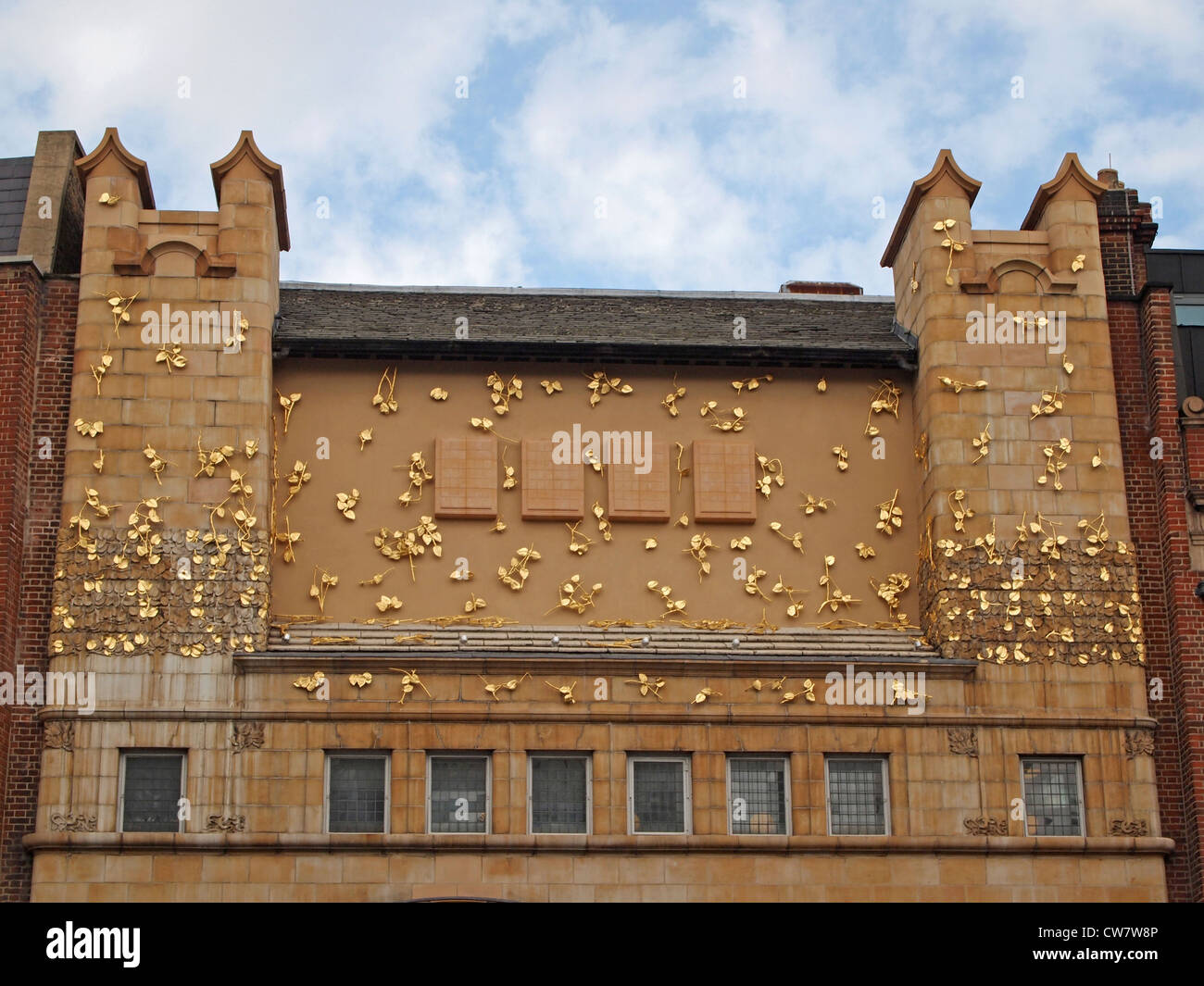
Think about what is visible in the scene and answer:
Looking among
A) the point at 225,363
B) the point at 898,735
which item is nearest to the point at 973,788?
the point at 898,735

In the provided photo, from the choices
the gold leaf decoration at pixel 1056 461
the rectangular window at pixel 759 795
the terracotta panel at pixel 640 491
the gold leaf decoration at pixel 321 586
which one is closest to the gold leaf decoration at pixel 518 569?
the terracotta panel at pixel 640 491

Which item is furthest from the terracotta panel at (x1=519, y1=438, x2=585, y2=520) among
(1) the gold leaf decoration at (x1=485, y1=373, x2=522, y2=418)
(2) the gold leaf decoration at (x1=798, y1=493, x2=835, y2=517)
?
(2) the gold leaf decoration at (x1=798, y1=493, x2=835, y2=517)

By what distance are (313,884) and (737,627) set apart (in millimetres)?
7459

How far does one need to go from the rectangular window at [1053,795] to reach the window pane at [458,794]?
7914 millimetres

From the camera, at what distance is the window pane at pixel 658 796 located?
92.6ft

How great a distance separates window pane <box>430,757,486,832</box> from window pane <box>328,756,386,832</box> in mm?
767

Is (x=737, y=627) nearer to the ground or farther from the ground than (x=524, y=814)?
farther from the ground

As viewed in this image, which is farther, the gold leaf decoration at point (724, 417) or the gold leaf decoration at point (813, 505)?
the gold leaf decoration at point (724, 417)

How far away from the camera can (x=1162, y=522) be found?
30.4m

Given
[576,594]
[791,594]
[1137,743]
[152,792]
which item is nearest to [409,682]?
[576,594]

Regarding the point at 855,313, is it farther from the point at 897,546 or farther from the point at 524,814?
the point at 524,814

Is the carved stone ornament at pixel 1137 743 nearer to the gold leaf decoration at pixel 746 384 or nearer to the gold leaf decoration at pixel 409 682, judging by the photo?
the gold leaf decoration at pixel 746 384

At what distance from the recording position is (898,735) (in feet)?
93.5

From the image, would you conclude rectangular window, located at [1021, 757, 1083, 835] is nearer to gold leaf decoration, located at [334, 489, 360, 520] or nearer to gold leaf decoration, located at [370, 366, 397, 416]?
gold leaf decoration, located at [334, 489, 360, 520]
